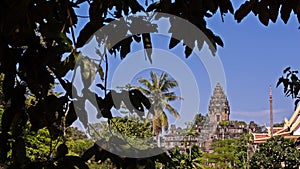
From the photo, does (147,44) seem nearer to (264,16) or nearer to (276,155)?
(264,16)

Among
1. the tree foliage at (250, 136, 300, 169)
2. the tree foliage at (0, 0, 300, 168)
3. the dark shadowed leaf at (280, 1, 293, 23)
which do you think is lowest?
the tree foliage at (0, 0, 300, 168)

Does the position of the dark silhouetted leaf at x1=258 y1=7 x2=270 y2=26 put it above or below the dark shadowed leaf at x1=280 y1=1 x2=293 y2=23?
below

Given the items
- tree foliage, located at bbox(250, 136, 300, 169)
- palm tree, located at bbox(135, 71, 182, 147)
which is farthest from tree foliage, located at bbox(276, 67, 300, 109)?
tree foliage, located at bbox(250, 136, 300, 169)

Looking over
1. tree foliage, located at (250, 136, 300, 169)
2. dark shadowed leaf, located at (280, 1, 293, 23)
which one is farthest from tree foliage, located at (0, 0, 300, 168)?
tree foliage, located at (250, 136, 300, 169)

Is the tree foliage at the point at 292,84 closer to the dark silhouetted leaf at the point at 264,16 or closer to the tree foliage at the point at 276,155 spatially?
the dark silhouetted leaf at the point at 264,16

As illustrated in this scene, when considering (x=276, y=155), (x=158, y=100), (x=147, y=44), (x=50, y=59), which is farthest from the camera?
(x=276, y=155)

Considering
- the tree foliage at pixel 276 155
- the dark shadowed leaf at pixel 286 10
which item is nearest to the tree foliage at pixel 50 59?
the dark shadowed leaf at pixel 286 10

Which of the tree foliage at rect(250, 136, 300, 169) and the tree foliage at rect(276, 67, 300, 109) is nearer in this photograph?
the tree foliage at rect(276, 67, 300, 109)

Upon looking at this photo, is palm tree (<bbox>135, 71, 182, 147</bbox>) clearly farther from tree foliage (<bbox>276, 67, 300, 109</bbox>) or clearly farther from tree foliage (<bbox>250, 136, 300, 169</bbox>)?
tree foliage (<bbox>250, 136, 300, 169</bbox>)

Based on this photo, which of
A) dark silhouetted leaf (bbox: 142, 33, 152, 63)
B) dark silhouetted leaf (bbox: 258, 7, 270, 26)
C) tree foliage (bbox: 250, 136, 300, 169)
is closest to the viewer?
dark silhouetted leaf (bbox: 258, 7, 270, 26)

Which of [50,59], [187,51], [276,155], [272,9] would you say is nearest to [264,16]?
[272,9]

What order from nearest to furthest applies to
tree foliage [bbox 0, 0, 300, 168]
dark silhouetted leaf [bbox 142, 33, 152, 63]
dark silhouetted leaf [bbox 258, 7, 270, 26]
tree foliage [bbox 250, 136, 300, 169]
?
tree foliage [bbox 0, 0, 300, 168], dark silhouetted leaf [bbox 258, 7, 270, 26], dark silhouetted leaf [bbox 142, 33, 152, 63], tree foliage [bbox 250, 136, 300, 169]

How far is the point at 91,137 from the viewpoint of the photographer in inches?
37.7

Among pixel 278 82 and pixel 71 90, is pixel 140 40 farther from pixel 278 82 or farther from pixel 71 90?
pixel 278 82
